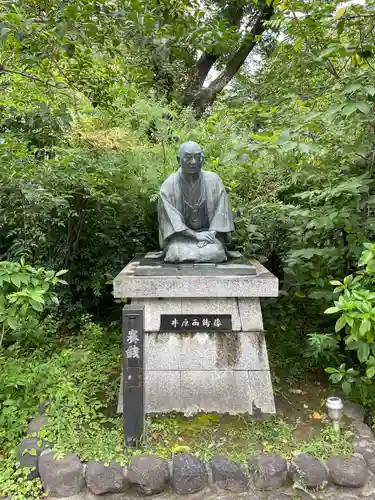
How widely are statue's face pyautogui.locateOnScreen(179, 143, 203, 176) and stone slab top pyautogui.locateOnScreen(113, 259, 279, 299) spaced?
1.06m

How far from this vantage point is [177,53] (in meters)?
3.26

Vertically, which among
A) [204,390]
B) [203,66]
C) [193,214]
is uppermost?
[203,66]

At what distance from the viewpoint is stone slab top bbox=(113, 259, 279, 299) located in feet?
10.1

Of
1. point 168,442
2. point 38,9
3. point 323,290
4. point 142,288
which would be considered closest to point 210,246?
point 142,288

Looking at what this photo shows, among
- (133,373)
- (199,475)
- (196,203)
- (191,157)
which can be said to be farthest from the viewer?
(196,203)

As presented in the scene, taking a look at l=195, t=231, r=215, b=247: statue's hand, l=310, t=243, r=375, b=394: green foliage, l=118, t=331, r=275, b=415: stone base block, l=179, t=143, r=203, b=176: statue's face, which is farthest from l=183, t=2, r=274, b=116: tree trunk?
l=310, t=243, r=375, b=394: green foliage

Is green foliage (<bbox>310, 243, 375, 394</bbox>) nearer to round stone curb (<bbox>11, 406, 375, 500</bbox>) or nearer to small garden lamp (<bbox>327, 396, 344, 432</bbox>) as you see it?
small garden lamp (<bbox>327, 396, 344, 432</bbox>)

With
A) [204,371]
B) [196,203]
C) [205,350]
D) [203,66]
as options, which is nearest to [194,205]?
[196,203]

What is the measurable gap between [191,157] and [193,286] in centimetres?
120

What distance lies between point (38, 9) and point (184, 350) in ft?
9.76

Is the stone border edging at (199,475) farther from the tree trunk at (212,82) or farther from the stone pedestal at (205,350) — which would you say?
the tree trunk at (212,82)

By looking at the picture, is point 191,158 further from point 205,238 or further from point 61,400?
point 61,400

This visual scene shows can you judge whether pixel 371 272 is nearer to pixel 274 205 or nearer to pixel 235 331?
pixel 235 331

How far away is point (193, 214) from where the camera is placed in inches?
147
